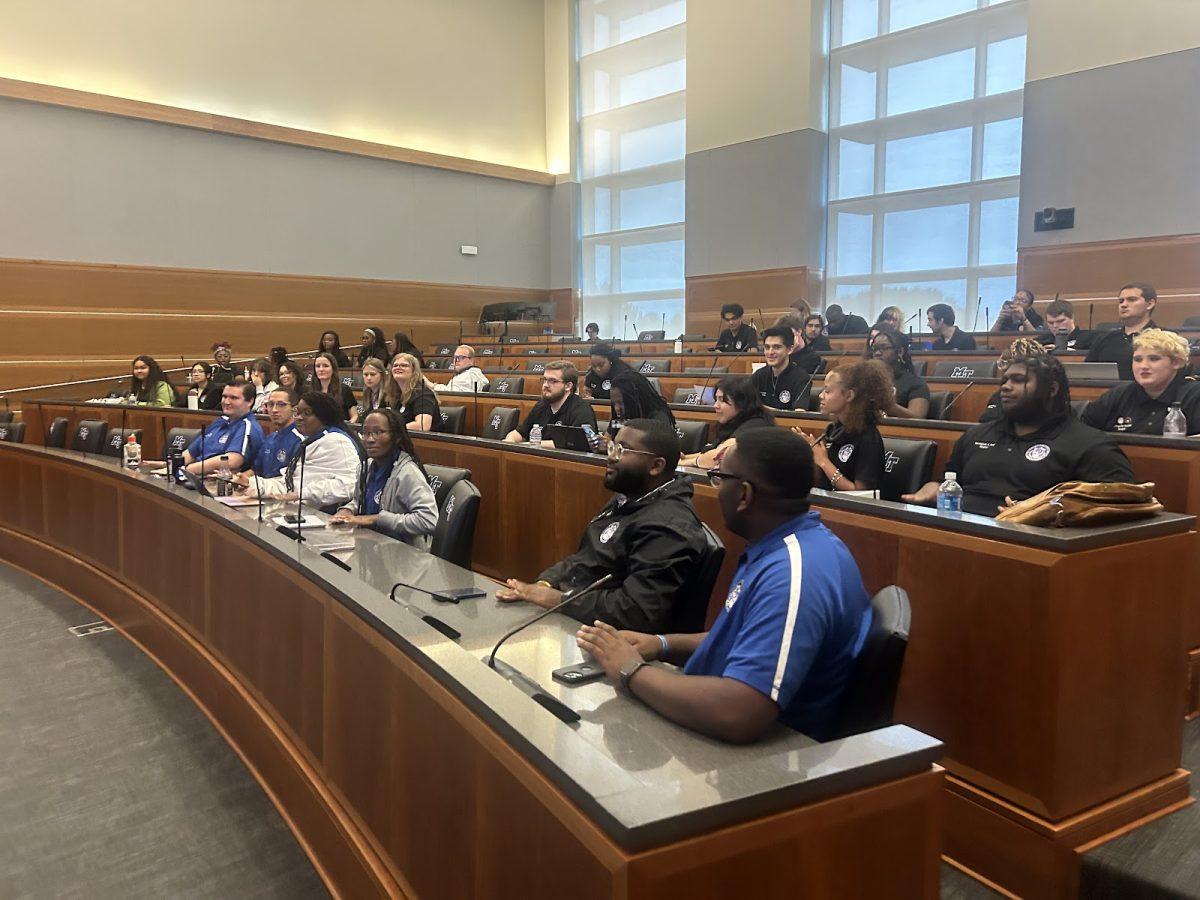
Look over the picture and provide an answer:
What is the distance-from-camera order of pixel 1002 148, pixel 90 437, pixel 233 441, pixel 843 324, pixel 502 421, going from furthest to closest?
1. pixel 1002 148
2. pixel 843 324
3. pixel 90 437
4. pixel 502 421
5. pixel 233 441

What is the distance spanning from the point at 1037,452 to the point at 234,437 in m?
3.63

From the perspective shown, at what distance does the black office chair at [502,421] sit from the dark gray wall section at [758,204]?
21.5 ft

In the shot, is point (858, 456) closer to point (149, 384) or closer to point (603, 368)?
point (603, 368)

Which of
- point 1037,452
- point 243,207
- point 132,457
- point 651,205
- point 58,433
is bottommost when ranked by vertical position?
point 58,433

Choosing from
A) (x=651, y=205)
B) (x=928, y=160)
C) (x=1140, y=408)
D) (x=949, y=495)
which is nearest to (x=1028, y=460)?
(x=949, y=495)

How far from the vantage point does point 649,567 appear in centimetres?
210

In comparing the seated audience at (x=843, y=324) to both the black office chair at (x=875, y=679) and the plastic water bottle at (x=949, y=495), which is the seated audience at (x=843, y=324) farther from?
the black office chair at (x=875, y=679)

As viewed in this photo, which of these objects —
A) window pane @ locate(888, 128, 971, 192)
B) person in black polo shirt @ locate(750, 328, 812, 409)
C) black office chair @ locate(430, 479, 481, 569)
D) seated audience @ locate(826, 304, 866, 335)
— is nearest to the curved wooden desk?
black office chair @ locate(430, 479, 481, 569)

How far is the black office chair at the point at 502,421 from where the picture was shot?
540cm

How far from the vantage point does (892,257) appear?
35.5 ft

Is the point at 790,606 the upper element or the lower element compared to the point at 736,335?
lower

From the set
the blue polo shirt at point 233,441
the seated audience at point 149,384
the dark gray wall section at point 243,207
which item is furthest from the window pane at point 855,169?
the blue polo shirt at point 233,441

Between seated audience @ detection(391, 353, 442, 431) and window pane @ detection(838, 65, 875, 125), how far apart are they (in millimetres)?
7609

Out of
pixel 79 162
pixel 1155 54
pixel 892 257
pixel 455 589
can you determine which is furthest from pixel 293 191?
pixel 455 589
